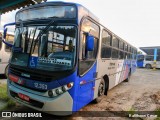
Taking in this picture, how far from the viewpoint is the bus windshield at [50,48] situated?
4.50 meters

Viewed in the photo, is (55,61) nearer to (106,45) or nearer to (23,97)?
(23,97)

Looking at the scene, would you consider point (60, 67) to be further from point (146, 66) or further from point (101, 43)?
point (146, 66)

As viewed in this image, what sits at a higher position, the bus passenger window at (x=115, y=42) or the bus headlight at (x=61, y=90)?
the bus passenger window at (x=115, y=42)

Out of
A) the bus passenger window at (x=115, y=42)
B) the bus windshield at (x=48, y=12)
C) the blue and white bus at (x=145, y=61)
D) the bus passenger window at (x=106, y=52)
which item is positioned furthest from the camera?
the blue and white bus at (x=145, y=61)

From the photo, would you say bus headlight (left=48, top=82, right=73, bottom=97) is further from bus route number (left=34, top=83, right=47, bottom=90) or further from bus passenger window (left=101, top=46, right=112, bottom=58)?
bus passenger window (left=101, top=46, right=112, bottom=58)

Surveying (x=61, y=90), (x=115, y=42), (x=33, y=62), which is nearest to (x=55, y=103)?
(x=61, y=90)

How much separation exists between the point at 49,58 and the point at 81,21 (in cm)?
Answer: 115

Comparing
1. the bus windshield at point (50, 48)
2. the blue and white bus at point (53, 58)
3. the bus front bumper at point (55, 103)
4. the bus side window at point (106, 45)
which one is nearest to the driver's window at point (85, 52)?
the blue and white bus at point (53, 58)

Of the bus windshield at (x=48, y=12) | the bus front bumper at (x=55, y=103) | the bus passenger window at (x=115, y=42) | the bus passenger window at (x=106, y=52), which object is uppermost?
the bus windshield at (x=48, y=12)

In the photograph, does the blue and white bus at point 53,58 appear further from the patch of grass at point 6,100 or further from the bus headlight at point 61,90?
the patch of grass at point 6,100

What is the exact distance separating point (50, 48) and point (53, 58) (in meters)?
0.26

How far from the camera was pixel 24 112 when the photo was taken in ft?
18.0

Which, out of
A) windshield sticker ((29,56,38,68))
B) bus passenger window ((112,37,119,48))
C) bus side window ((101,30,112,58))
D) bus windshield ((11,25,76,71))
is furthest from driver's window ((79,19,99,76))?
bus passenger window ((112,37,119,48))

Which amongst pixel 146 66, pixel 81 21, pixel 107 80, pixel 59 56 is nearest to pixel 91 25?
pixel 81 21
